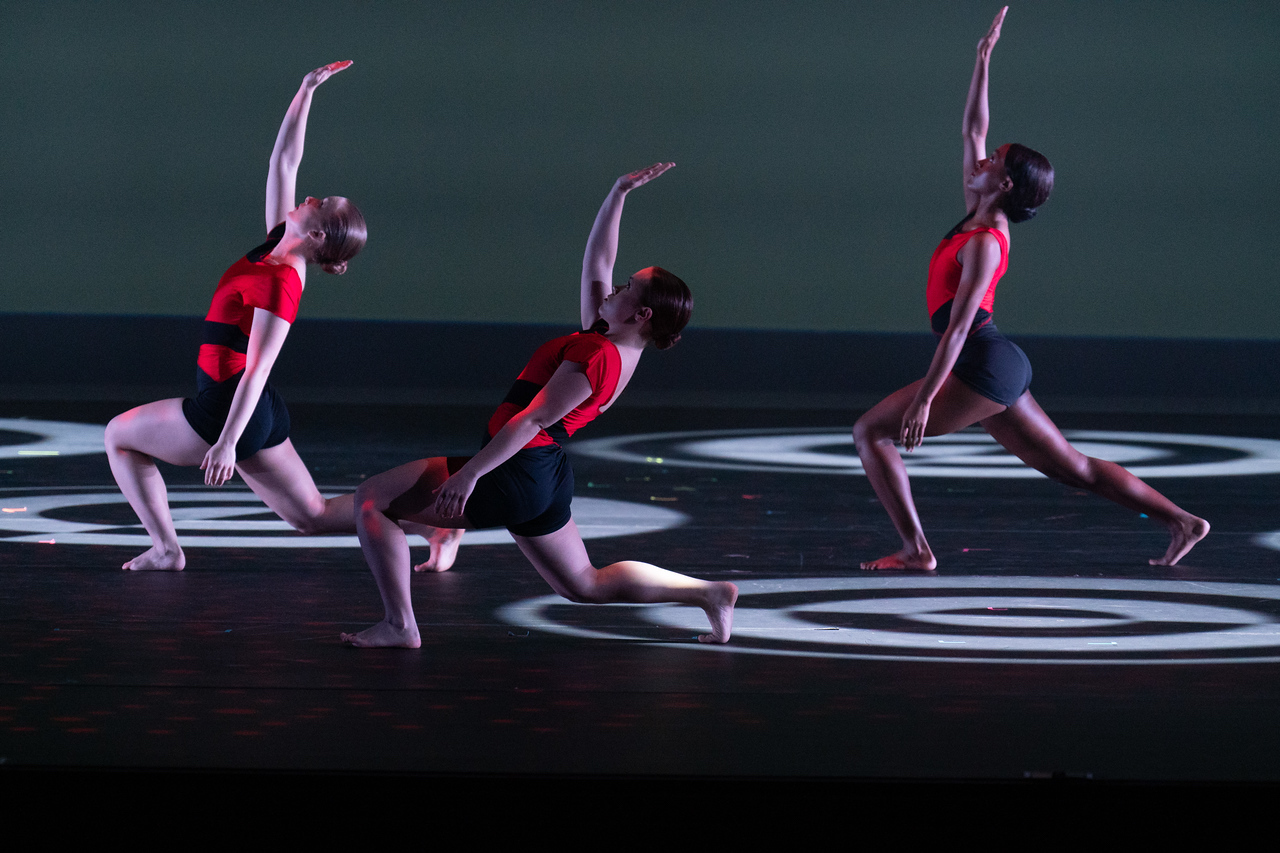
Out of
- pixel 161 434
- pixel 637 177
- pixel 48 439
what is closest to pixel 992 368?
pixel 637 177

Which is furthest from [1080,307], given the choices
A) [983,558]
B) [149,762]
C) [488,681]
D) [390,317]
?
[149,762]

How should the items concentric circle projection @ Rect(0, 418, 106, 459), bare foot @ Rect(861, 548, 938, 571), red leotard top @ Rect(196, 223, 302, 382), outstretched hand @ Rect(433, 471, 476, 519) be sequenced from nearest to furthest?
1. outstretched hand @ Rect(433, 471, 476, 519)
2. red leotard top @ Rect(196, 223, 302, 382)
3. bare foot @ Rect(861, 548, 938, 571)
4. concentric circle projection @ Rect(0, 418, 106, 459)

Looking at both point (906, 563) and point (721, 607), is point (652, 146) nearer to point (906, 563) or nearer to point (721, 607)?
point (906, 563)

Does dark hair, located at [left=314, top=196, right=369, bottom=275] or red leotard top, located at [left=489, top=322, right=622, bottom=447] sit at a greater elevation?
dark hair, located at [left=314, top=196, right=369, bottom=275]

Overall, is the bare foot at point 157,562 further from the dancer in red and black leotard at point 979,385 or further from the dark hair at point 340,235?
the dancer in red and black leotard at point 979,385

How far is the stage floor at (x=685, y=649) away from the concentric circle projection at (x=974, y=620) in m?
0.02

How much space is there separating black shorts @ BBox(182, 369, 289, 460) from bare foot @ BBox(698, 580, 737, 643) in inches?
55.1

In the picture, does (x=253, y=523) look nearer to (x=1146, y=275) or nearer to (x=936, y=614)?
(x=936, y=614)

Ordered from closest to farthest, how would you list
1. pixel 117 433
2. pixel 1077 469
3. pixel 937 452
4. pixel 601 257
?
pixel 601 257 → pixel 117 433 → pixel 1077 469 → pixel 937 452

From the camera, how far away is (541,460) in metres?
3.70

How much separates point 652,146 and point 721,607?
9631mm

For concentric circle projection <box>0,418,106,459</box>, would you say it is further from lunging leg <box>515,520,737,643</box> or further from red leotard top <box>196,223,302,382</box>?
lunging leg <box>515,520,737,643</box>

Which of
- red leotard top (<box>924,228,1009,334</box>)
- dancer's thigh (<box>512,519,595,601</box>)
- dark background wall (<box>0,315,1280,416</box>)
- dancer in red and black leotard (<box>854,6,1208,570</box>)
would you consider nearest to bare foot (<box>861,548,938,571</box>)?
dancer in red and black leotard (<box>854,6,1208,570</box>)

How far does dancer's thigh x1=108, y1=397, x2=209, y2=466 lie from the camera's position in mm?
4594
